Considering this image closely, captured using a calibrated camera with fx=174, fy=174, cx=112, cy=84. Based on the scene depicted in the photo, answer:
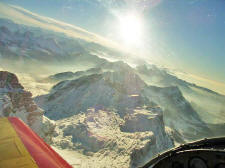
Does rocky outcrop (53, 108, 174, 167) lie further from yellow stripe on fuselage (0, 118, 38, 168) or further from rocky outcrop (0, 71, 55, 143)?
yellow stripe on fuselage (0, 118, 38, 168)

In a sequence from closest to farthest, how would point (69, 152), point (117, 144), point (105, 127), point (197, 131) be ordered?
point (69, 152) < point (117, 144) < point (105, 127) < point (197, 131)

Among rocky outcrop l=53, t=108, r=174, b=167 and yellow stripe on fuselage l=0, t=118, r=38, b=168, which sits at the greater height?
yellow stripe on fuselage l=0, t=118, r=38, b=168

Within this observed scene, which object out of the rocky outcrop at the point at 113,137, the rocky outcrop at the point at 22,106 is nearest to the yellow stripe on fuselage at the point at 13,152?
the rocky outcrop at the point at 22,106

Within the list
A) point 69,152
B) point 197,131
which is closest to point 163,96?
point 197,131

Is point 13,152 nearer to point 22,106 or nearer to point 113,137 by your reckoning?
point 22,106

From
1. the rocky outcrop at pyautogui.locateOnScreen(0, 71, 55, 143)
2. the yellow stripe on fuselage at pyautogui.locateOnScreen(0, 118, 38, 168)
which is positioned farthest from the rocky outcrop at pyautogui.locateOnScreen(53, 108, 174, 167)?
the yellow stripe on fuselage at pyautogui.locateOnScreen(0, 118, 38, 168)

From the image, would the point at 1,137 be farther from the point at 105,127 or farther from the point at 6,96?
the point at 105,127

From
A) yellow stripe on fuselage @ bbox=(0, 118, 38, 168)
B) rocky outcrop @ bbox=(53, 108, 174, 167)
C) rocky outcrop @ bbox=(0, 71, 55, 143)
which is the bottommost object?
rocky outcrop @ bbox=(53, 108, 174, 167)
